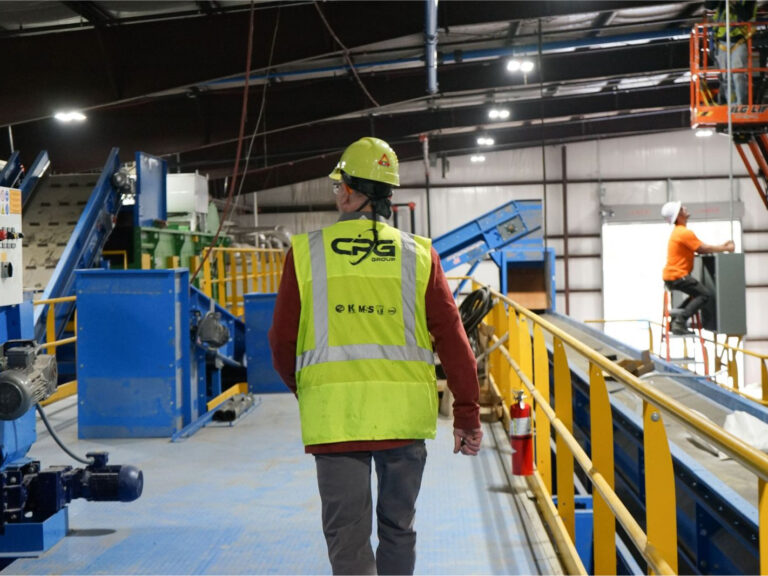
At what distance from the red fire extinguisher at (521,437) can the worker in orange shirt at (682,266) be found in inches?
237

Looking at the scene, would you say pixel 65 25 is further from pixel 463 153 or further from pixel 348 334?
pixel 463 153

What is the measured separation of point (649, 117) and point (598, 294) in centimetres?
555

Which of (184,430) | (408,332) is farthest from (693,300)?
(408,332)

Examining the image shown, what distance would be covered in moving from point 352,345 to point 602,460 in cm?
121

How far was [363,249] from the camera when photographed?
2633mm

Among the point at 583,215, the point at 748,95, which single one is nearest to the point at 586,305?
the point at 583,215

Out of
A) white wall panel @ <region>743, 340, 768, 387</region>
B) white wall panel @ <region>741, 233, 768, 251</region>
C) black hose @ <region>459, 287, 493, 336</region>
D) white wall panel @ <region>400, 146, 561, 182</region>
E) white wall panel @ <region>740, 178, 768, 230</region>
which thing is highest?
white wall panel @ <region>400, 146, 561, 182</region>

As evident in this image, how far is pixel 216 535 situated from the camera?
421 cm

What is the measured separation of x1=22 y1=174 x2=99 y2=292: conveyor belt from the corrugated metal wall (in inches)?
502

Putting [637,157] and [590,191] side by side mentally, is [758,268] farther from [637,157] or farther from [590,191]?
[590,191]

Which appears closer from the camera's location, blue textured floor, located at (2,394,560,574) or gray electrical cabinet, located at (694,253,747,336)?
blue textured floor, located at (2,394,560,574)

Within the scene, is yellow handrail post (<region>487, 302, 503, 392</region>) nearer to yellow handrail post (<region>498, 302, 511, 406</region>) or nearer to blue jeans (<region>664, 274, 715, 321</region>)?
yellow handrail post (<region>498, 302, 511, 406</region>)

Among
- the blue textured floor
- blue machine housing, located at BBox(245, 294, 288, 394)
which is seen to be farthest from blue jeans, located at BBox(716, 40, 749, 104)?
blue machine housing, located at BBox(245, 294, 288, 394)

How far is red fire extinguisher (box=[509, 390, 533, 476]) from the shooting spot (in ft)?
15.8
